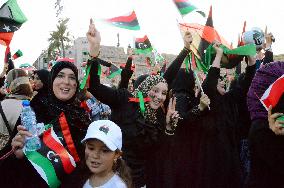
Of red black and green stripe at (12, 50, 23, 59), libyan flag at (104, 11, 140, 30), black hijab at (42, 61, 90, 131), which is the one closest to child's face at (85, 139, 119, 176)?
black hijab at (42, 61, 90, 131)

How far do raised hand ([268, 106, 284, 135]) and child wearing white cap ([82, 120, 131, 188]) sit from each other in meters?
1.16

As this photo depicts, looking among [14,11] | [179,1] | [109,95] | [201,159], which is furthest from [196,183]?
[14,11]

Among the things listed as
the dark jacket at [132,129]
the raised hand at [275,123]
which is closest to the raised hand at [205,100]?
the dark jacket at [132,129]

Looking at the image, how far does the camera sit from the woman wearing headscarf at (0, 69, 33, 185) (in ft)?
9.83

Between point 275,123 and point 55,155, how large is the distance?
1.53m

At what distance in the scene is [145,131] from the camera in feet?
13.2

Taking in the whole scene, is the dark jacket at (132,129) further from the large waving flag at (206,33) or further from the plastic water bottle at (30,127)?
the large waving flag at (206,33)

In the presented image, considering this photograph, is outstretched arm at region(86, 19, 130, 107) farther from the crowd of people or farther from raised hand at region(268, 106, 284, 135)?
raised hand at region(268, 106, 284, 135)

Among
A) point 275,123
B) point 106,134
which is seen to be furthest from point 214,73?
point 275,123

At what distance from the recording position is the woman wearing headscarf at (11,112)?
300 centimetres

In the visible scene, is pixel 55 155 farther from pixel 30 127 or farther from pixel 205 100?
pixel 205 100

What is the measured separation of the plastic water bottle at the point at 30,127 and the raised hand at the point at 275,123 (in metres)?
1.59

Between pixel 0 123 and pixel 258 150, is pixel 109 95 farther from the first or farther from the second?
pixel 258 150

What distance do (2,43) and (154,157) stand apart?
6.42ft
